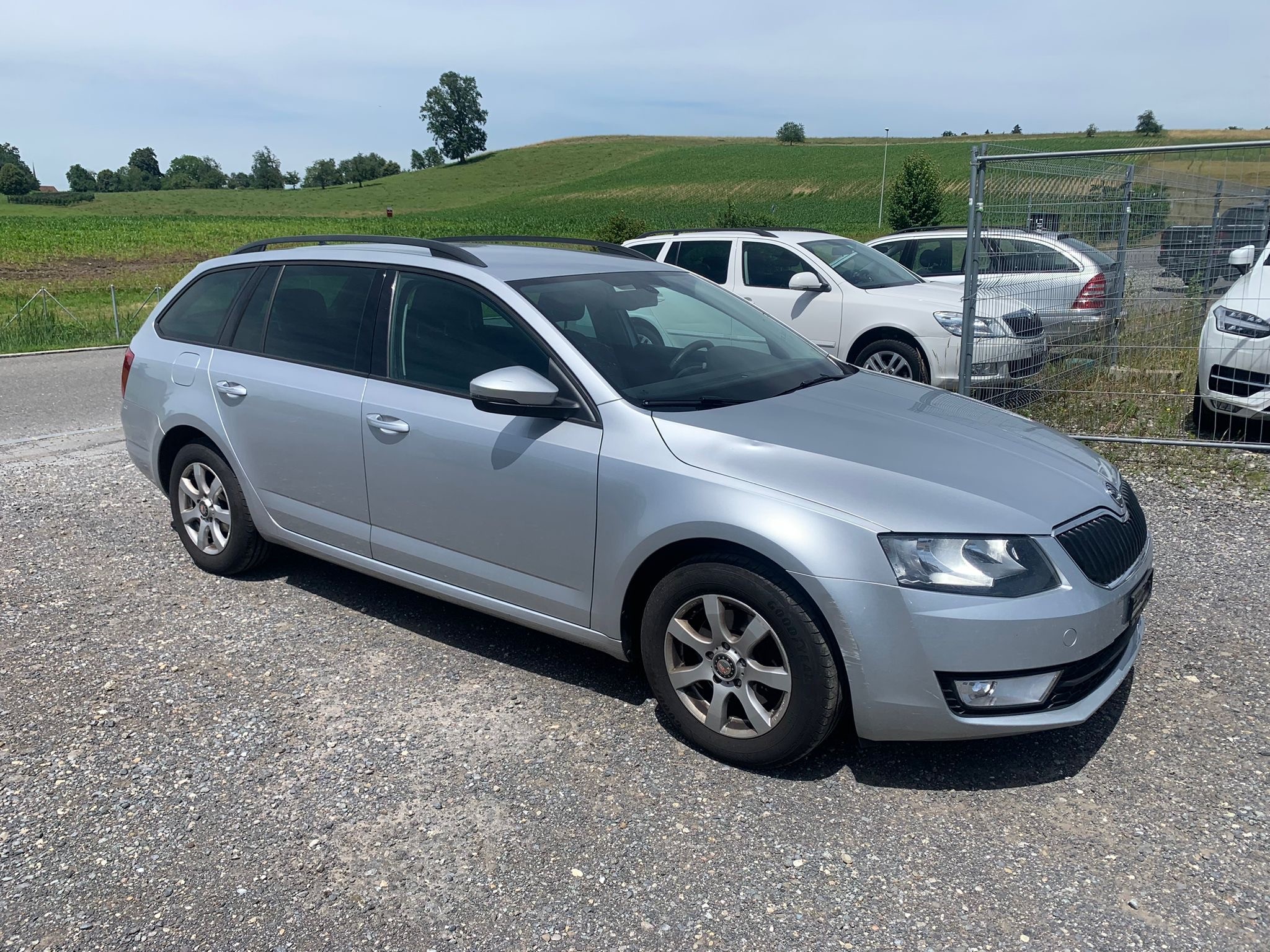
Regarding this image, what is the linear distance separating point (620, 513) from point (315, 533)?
1836 mm

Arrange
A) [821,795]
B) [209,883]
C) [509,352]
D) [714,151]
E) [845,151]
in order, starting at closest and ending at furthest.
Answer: [209,883] → [821,795] → [509,352] → [845,151] → [714,151]

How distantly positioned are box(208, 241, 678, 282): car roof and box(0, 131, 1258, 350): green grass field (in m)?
14.5

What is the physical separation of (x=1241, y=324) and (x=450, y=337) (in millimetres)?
5837

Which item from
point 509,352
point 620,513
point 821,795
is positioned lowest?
point 821,795

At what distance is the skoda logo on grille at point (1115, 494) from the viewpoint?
354 centimetres

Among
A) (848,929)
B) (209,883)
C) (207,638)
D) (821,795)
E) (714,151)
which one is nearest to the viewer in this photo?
(848,929)

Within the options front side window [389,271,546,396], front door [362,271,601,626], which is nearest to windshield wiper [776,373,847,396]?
front door [362,271,601,626]

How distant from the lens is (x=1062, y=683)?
3.12 meters

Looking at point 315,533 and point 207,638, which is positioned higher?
point 315,533

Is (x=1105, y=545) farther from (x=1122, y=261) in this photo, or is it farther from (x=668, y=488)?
(x=1122, y=261)

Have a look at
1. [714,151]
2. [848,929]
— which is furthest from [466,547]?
[714,151]

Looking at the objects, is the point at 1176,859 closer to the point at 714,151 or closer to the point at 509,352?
the point at 509,352

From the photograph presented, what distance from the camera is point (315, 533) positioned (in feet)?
15.1

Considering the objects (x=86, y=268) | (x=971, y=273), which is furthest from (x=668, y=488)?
(x=86, y=268)
